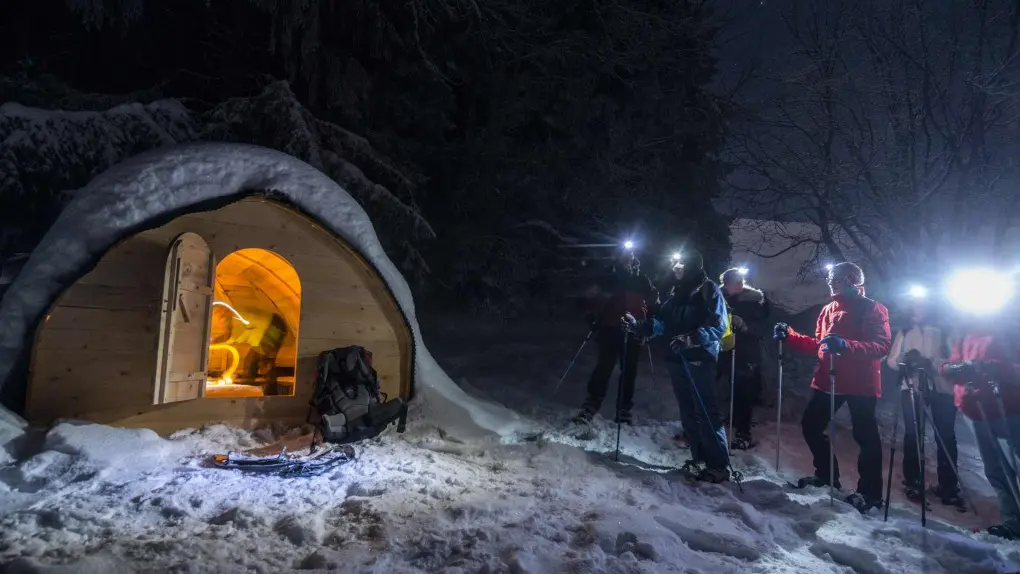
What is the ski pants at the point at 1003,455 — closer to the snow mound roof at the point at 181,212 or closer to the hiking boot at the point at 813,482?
the hiking boot at the point at 813,482

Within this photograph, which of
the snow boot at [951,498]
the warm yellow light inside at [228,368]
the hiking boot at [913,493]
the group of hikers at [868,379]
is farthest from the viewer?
the warm yellow light inside at [228,368]

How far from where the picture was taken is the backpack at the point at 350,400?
4809 mm

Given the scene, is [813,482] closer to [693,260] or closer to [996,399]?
[996,399]

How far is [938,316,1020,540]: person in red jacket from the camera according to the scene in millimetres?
3969

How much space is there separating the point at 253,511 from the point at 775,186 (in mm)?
11252

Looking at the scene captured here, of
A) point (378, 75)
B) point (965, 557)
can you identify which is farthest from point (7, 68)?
point (965, 557)

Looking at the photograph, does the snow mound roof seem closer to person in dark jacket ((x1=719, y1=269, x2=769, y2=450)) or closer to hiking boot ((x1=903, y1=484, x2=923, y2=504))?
person in dark jacket ((x1=719, y1=269, x2=769, y2=450))

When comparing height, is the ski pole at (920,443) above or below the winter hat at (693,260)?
below

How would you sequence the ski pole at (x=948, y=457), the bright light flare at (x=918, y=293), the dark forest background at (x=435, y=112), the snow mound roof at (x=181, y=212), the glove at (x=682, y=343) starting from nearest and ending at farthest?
1. the snow mound roof at (x=181, y=212)
2. the glove at (x=682, y=343)
3. the ski pole at (x=948, y=457)
4. the bright light flare at (x=918, y=293)
5. the dark forest background at (x=435, y=112)

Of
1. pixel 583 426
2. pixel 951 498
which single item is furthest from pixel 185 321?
pixel 951 498

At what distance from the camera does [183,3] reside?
26.7 feet

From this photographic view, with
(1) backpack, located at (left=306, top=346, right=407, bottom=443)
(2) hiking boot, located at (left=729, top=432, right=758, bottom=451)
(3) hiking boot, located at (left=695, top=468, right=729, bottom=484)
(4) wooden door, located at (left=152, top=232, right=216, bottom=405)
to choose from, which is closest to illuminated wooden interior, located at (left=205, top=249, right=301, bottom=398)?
(4) wooden door, located at (left=152, top=232, right=216, bottom=405)

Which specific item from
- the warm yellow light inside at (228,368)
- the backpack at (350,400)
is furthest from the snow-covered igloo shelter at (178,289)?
the warm yellow light inside at (228,368)

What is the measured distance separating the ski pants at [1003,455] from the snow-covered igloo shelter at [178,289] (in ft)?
16.5
